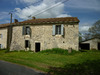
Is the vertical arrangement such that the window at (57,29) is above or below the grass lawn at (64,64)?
above

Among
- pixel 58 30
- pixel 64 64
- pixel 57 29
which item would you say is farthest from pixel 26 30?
pixel 64 64

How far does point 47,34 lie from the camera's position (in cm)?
1270

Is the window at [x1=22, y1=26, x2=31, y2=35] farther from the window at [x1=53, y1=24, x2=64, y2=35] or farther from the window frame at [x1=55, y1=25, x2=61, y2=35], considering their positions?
the window frame at [x1=55, y1=25, x2=61, y2=35]

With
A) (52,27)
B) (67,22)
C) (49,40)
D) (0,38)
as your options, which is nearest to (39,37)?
(49,40)

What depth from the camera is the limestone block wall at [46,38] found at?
11.7 m

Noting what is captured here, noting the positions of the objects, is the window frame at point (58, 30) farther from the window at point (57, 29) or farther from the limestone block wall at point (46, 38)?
the limestone block wall at point (46, 38)

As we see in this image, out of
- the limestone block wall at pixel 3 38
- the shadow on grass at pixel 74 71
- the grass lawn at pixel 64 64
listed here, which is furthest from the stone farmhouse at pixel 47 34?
the shadow on grass at pixel 74 71

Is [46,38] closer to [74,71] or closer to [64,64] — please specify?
[64,64]

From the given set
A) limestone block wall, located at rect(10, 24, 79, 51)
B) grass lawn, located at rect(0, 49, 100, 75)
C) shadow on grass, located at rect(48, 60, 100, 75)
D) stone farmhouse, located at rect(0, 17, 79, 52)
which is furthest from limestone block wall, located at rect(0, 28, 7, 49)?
shadow on grass, located at rect(48, 60, 100, 75)

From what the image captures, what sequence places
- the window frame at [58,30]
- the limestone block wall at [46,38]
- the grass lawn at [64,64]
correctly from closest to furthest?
the grass lawn at [64,64] < the limestone block wall at [46,38] < the window frame at [58,30]

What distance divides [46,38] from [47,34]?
70 centimetres

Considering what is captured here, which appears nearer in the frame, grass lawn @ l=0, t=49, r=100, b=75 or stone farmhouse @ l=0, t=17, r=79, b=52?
grass lawn @ l=0, t=49, r=100, b=75

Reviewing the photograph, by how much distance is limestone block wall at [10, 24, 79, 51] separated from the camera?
38.5ft

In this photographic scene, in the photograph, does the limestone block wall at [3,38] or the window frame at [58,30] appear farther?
the limestone block wall at [3,38]
